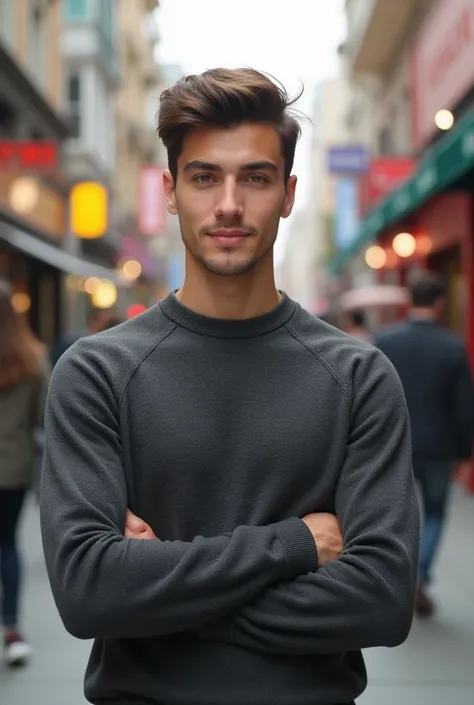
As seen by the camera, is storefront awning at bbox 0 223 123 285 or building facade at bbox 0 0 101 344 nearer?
storefront awning at bbox 0 223 123 285

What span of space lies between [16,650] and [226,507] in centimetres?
383

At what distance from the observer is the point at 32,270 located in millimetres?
22531

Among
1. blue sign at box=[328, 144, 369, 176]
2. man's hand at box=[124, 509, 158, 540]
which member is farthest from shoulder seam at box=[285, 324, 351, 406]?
blue sign at box=[328, 144, 369, 176]

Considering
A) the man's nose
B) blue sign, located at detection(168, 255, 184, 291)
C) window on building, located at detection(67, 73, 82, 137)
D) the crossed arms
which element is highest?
window on building, located at detection(67, 73, 82, 137)

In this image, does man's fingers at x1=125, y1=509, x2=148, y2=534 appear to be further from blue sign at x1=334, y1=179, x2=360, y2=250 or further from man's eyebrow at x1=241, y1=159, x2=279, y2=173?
blue sign at x1=334, y1=179, x2=360, y2=250

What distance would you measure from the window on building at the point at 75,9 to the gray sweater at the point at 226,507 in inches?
1079

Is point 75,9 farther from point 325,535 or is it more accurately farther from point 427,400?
point 325,535

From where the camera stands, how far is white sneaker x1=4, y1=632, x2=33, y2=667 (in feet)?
18.4

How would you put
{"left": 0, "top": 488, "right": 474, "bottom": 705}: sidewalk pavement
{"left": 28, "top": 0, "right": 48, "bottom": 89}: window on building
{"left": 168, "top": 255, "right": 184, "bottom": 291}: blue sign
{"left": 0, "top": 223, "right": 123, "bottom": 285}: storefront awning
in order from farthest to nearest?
1. {"left": 168, "top": 255, "right": 184, "bottom": 291}: blue sign
2. {"left": 28, "top": 0, "right": 48, "bottom": 89}: window on building
3. {"left": 0, "top": 223, "right": 123, "bottom": 285}: storefront awning
4. {"left": 0, "top": 488, "right": 474, "bottom": 705}: sidewalk pavement

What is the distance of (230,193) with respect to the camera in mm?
2178

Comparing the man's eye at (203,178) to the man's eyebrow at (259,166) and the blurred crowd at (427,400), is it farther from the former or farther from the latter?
the blurred crowd at (427,400)

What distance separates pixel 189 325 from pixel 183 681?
716mm

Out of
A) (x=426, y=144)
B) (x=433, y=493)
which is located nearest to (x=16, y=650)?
(x=433, y=493)

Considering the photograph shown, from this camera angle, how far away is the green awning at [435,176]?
Answer: 29.3 ft
